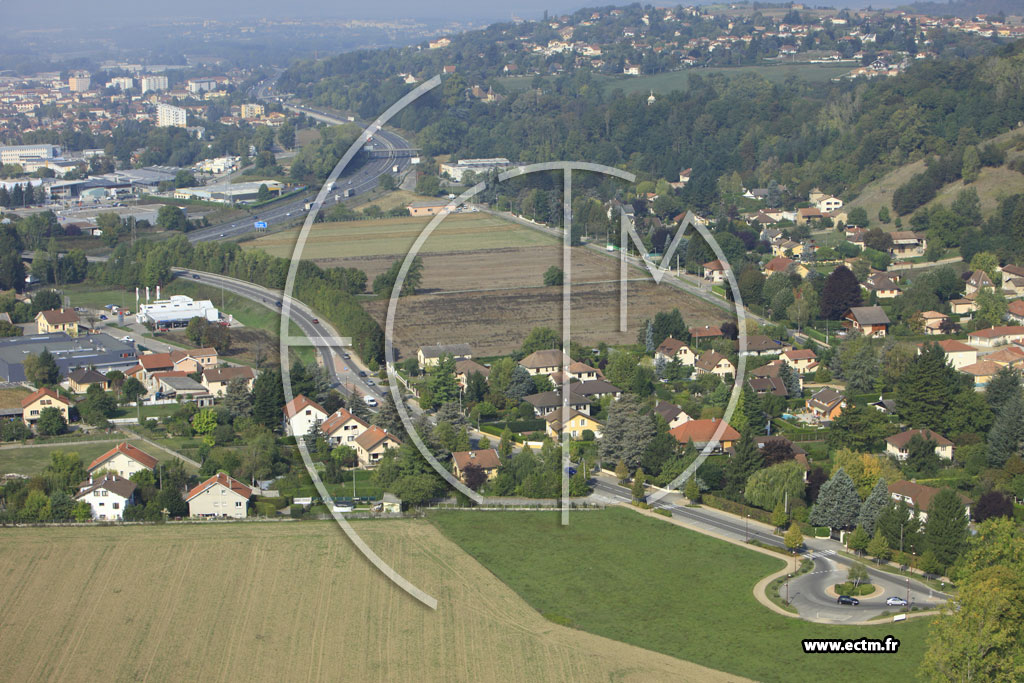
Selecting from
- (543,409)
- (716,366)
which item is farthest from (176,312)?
(716,366)

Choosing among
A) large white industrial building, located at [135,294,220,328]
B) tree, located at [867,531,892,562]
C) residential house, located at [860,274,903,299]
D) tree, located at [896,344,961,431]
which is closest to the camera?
tree, located at [867,531,892,562]

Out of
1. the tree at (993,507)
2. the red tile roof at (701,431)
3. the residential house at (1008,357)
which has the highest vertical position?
the residential house at (1008,357)

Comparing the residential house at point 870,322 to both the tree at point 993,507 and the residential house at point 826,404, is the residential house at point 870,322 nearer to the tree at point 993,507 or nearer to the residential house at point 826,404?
the residential house at point 826,404

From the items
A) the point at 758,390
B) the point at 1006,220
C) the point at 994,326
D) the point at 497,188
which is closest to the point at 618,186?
the point at 497,188

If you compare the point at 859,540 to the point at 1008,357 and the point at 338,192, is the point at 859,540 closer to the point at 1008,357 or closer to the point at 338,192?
the point at 1008,357

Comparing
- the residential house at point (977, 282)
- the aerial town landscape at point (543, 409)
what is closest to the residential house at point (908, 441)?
the aerial town landscape at point (543, 409)

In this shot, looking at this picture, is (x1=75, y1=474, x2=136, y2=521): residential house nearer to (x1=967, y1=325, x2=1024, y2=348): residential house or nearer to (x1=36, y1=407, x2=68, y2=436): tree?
(x1=36, y1=407, x2=68, y2=436): tree

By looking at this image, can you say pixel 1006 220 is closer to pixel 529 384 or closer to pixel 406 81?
pixel 529 384

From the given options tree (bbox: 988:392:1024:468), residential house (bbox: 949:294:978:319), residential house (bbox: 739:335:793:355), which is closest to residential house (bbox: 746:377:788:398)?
residential house (bbox: 739:335:793:355)
